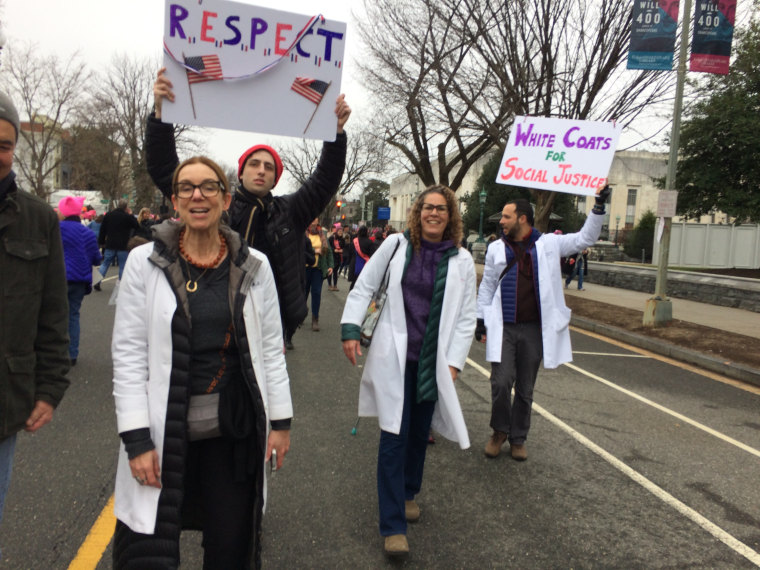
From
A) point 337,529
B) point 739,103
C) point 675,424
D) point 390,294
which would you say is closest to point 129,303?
point 390,294

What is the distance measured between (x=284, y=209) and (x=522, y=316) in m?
2.20

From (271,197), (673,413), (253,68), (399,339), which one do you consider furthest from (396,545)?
(673,413)

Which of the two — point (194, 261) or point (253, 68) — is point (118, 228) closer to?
point (253, 68)

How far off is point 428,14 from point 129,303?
15.5 m

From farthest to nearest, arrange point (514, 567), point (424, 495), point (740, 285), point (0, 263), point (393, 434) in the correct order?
point (740, 285), point (424, 495), point (393, 434), point (514, 567), point (0, 263)

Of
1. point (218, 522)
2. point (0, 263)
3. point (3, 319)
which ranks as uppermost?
point (0, 263)

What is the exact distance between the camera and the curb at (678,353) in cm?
794

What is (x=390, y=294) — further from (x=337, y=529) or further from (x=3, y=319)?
(x=3, y=319)

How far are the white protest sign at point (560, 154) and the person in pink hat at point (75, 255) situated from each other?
4.45 m

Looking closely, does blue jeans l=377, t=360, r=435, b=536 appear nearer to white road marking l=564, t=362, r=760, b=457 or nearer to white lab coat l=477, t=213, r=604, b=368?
white lab coat l=477, t=213, r=604, b=368

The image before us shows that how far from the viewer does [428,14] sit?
51.7 ft

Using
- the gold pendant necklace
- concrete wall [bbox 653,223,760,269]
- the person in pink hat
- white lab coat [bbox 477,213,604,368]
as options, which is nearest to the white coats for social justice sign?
the gold pendant necklace

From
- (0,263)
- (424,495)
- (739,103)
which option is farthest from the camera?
(739,103)

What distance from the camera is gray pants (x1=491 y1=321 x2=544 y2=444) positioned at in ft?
14.9
